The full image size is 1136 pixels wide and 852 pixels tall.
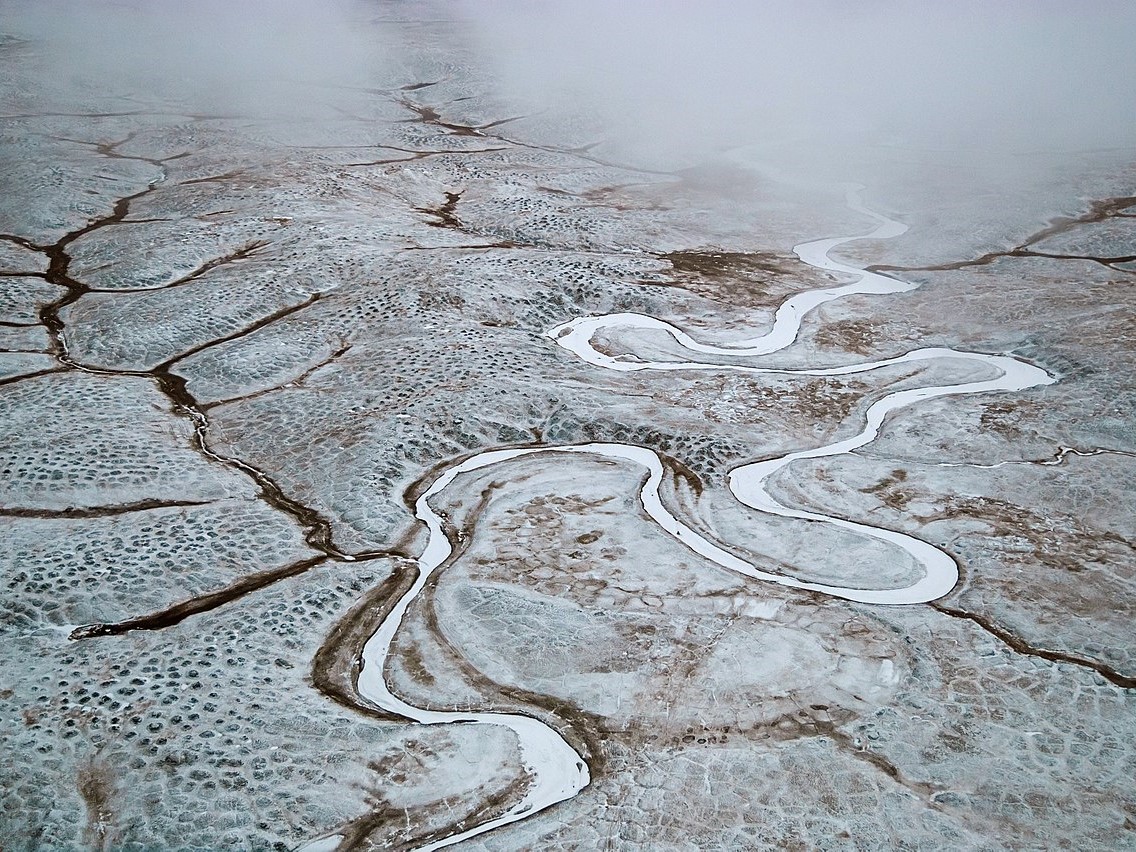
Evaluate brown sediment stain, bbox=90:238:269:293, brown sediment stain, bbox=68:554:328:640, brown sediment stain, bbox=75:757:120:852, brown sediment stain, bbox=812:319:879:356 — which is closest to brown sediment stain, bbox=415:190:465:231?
brown sediment stain, bbox=90:238:269:293

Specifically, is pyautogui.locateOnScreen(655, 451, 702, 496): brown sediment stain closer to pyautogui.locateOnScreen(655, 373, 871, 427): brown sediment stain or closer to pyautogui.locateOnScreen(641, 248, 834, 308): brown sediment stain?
pyautogui.locateOnScreen(655, 373, 871, 427): brown sediment stain

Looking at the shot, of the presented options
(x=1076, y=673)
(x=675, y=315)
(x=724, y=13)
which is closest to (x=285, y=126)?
(x=675, y=315)

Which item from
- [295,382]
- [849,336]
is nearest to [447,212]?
[295,382]

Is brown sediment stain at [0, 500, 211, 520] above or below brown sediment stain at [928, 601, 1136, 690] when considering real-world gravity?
below

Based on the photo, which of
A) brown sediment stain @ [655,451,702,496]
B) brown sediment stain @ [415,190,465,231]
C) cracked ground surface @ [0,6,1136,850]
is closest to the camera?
cracked ground surface @ [0,6,1136,850]

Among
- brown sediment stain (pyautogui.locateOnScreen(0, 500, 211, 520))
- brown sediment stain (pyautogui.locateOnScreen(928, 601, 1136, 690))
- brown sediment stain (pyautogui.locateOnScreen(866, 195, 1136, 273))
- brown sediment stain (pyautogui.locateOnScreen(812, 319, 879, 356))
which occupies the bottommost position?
brown sediment stain (pyautogui.locateOnScreen(0, 500, 211, 520))

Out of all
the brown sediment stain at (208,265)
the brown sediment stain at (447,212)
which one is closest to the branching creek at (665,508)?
the brown sediment stain at (447,212)
